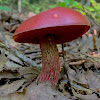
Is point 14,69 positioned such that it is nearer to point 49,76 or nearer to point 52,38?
point 49,76

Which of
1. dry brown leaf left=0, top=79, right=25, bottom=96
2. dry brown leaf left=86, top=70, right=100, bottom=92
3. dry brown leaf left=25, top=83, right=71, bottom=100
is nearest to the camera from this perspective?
dry brown leaf left=25, top=83, right=71, bottom=100

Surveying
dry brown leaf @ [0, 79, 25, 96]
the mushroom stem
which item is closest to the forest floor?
dry brown leaf @ [0, 79, 25, 96]

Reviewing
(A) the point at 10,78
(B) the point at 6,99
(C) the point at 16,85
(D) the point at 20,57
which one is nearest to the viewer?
(B) the point at 6,99

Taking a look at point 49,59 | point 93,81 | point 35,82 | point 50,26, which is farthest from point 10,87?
point 93,81

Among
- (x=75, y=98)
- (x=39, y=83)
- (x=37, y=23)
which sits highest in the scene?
(x=37, y=23)

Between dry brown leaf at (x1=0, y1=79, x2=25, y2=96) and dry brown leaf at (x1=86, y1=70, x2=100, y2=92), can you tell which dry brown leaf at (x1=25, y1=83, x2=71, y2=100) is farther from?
dry brown leaf at (x1=86, y1=70, x2=100, y2=92)

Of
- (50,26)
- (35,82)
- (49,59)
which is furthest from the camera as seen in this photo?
(49,59)

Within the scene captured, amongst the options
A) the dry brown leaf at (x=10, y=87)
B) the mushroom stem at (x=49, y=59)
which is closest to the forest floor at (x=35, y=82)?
the dry brown leaf at (x=10, y=87)

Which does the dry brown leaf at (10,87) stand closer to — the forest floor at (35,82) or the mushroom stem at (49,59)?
the forest floor at (35,82)

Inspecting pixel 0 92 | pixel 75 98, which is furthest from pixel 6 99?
pixel 75 98

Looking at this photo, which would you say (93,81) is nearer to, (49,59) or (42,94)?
(49,59)

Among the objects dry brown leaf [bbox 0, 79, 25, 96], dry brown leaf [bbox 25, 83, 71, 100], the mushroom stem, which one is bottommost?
dry brown leaf [bbox 25, 83, 71, 100]
